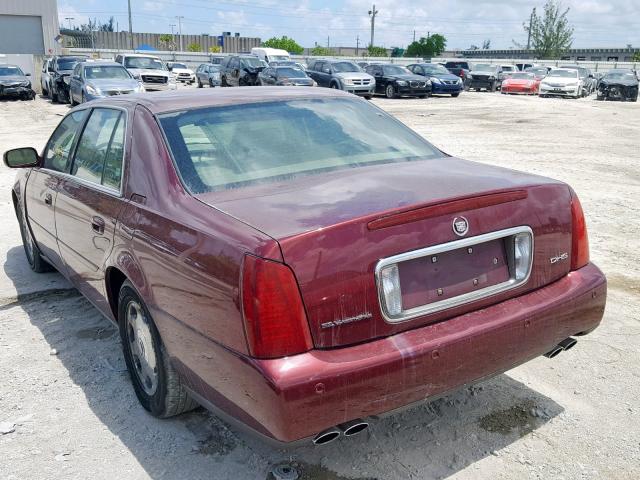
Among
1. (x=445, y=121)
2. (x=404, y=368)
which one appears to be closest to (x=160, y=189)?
(x=404, y=368)

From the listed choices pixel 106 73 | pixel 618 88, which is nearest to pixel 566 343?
pixel 106 73

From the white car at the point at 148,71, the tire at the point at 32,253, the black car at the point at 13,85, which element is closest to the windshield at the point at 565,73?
the white car at the point at 148,71

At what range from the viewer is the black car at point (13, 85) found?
26.5m

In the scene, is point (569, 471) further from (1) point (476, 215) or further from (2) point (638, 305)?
(2) point (638, 305)

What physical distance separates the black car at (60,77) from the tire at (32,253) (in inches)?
827

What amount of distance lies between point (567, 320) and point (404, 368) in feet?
3.27

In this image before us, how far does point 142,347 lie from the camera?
11.3ft

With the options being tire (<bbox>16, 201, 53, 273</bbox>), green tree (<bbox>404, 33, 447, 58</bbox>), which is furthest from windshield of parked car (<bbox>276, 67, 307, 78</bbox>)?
green tree (<bbox>404, 33, 447, 58</bbox>)

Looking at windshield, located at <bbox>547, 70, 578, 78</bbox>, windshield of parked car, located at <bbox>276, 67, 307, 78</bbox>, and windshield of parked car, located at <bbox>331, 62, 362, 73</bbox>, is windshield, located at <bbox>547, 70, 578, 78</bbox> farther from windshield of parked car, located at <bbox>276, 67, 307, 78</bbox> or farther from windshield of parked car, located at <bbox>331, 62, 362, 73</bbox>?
windshield of parked car, located at <bbox>276, 67, 307, 78</bbox>

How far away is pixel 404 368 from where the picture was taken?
8.27ft

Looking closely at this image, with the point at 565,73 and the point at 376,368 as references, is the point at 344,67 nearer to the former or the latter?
the point at 565,73

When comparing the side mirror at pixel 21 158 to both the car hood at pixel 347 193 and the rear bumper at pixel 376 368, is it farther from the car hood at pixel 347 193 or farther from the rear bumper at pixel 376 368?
the rear bumper at pixel 376 368

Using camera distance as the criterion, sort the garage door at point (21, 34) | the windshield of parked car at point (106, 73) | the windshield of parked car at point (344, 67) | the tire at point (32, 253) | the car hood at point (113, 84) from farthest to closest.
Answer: the garage door at point (21, 34)
the windshield of parked car at point (344, 67)
the windshield of parked car at point (106, 73)
the car hood at point (113, 84)
the tire at point (32, 253)

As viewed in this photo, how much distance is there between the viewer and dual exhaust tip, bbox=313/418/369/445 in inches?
96.9
